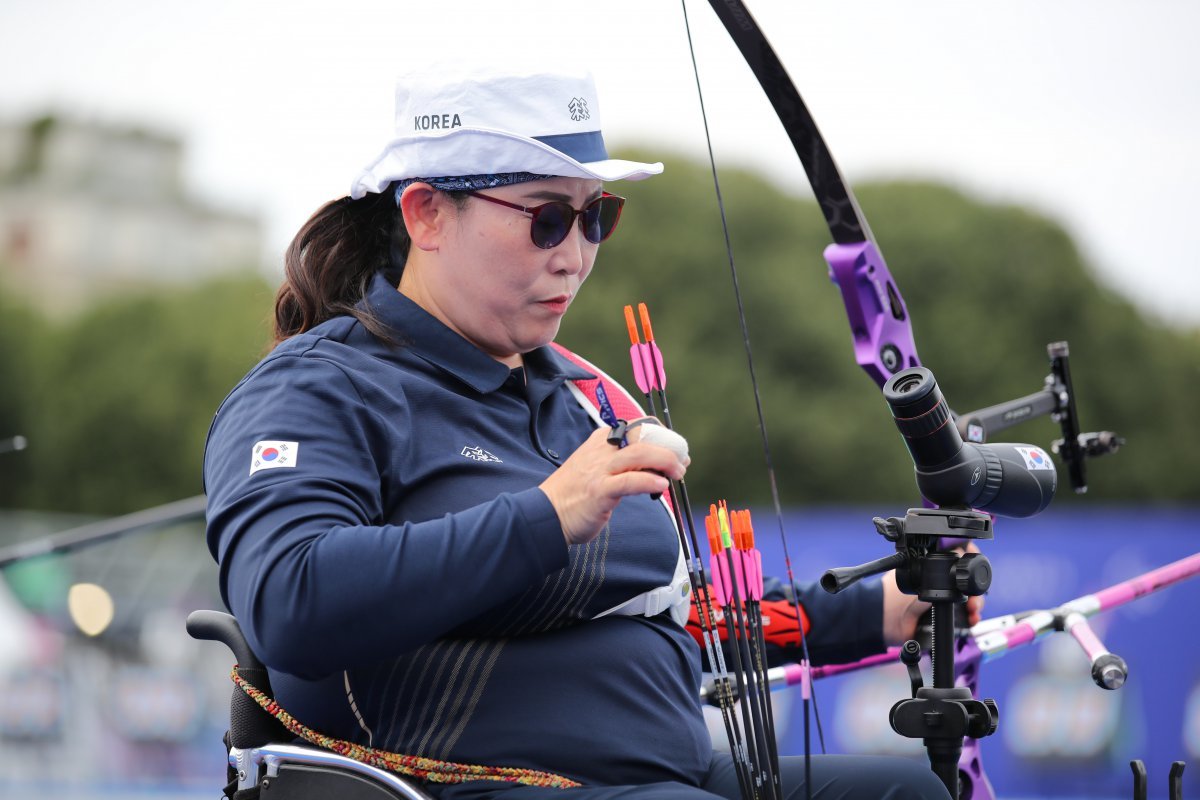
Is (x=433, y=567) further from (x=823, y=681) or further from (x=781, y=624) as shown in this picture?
(x=823, y=681)

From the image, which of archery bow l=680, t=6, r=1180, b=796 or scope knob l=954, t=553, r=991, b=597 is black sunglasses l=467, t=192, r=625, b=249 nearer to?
archery bow l=680, t=6, r=1180, b=796

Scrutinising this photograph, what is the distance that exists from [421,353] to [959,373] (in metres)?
19.4

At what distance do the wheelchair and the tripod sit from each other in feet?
2.22

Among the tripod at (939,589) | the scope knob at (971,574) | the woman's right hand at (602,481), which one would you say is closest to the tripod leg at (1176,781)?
the tripod at (939,589)

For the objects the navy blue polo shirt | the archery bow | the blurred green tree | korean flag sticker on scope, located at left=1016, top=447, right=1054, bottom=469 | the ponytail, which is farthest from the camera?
the blurred green tree

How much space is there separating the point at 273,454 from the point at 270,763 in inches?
17.7

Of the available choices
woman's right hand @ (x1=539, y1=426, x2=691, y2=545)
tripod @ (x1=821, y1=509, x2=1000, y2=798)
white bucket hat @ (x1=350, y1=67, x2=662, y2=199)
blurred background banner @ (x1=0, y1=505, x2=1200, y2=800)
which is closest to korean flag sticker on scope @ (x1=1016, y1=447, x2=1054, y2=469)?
tripod @ (x1=821, y1=509, x2=1000, y2=798)

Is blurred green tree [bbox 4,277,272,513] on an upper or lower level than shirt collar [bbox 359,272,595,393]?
lower

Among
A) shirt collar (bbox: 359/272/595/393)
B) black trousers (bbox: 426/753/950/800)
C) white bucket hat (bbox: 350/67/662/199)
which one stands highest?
white bucket hat (bbox: 350/67/662/199)

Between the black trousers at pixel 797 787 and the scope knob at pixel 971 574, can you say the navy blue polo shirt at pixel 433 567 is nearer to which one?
the black trousers at pixel 797 787

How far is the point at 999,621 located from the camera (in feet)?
9.02

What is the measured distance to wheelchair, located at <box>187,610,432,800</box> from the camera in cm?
190

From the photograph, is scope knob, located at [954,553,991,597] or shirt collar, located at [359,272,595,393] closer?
scope knob, located at [954,553,991,597]

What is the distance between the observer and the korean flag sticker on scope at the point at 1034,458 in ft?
6.91
